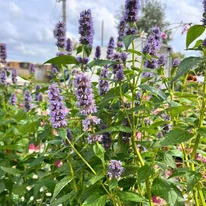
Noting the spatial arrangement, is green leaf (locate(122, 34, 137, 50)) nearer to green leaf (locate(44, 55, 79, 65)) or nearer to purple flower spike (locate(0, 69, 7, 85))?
green leaf (locate(44, 55, 79, 65))

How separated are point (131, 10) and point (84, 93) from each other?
48 cm

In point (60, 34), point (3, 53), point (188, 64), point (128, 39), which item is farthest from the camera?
point (3, 53)

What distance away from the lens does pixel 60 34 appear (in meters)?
2.13

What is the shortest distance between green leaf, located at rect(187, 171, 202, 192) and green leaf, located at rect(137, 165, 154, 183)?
13 centimetres

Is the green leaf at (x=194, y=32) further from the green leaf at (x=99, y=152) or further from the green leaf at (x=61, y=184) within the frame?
the green leaf at (x=61, y=184)

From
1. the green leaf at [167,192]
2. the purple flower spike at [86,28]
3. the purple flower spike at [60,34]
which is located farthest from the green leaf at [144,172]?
the purple flower spike at [60,34]

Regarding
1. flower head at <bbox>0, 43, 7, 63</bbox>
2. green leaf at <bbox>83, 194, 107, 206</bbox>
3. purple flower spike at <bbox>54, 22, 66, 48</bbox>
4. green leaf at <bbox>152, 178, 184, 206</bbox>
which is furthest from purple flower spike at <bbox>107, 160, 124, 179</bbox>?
flower head at <bbox>0, 43, 7, 63</bbox>

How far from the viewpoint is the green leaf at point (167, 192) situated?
1381 millimetres

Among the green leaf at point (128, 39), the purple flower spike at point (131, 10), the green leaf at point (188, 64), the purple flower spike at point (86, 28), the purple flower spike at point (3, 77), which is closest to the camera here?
the green leaf at point (188, 64)

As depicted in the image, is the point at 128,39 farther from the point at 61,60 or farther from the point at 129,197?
the point at 129,197

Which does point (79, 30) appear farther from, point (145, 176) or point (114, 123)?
point (145, 176)

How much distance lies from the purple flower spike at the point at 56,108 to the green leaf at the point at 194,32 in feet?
1.54

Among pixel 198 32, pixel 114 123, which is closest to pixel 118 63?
pixel 114 123

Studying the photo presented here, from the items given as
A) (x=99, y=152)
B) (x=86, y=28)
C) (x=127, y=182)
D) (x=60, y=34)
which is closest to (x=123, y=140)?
(x=127, y=182)
